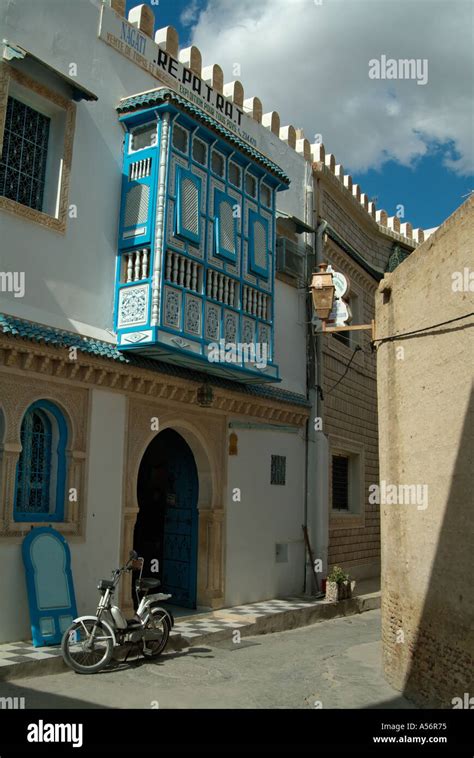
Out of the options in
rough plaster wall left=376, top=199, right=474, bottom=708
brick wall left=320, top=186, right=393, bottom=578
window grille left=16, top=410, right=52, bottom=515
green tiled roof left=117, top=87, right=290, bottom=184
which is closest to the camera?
rough plaster wall left=376, top=199, right=474, bottom=708

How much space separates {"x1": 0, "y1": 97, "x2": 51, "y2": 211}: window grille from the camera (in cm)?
980

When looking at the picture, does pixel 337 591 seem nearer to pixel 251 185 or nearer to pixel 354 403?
pixel 354 403

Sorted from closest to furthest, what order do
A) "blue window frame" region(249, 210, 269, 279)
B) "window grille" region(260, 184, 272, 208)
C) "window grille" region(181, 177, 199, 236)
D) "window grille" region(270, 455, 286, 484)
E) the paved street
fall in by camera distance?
1. the paved street
2. "window grille" region(181, 177, 199, 236)
3. "blue window frame" region(249, 210, 269, 279)
4. "window grille" region(260, 184, 272, 208)
5. "window grille" region(270, 455, 286, 484)

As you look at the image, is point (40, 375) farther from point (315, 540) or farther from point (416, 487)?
point (315, 540)

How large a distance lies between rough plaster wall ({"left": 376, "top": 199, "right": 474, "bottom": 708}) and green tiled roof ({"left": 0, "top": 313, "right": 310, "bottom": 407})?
388cm

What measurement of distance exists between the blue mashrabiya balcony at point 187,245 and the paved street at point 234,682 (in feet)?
14.1

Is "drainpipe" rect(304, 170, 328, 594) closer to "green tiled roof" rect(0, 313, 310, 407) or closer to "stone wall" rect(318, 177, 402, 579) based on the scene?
"stone wall" rect(318, 177, 402, 579)

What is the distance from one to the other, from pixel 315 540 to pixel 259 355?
4.53 metres

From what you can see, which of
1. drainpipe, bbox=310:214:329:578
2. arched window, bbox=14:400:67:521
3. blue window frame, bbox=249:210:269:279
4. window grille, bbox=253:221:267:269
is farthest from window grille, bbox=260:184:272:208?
arched window, bbox=14:400:67:521

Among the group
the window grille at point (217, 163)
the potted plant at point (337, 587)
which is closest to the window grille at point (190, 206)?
the window grille at point (217, 163)

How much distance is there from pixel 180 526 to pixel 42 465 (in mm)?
3909

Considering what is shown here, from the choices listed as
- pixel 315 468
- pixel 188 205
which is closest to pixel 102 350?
pixel 188 205

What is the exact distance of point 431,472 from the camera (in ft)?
24.1

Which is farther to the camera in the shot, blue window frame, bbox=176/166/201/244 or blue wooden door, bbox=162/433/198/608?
blue wooden door, bbox=162/433/198/608
